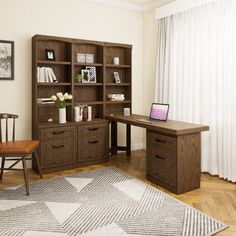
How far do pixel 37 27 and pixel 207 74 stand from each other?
2.52 metres

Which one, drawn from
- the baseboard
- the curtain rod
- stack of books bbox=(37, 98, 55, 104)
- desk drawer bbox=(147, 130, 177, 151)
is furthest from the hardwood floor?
the curtain rod

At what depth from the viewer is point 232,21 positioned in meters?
3.21

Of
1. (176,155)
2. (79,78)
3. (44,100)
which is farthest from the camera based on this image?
(79,78)

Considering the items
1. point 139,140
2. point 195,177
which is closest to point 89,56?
point 139,140

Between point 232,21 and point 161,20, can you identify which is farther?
point 161,20

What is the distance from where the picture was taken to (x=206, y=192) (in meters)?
2.99

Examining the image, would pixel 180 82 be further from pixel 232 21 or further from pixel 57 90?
pixel 57 90

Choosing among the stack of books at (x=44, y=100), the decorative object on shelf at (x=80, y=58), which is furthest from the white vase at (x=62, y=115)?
the decorative object on shelf at (x=80, y=58)

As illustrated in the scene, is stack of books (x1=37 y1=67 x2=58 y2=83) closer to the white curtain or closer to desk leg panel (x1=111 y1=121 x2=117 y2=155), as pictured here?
desk leg panel (x1=111 y1=121 x2=117 y2=155)

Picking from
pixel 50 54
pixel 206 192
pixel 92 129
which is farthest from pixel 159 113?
pixel 50 54

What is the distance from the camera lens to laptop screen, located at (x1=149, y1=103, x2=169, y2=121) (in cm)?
354

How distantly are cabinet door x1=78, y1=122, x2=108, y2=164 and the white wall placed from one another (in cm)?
80

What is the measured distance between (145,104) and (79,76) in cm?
147

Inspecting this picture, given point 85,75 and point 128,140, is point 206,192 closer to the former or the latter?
point 128,140
